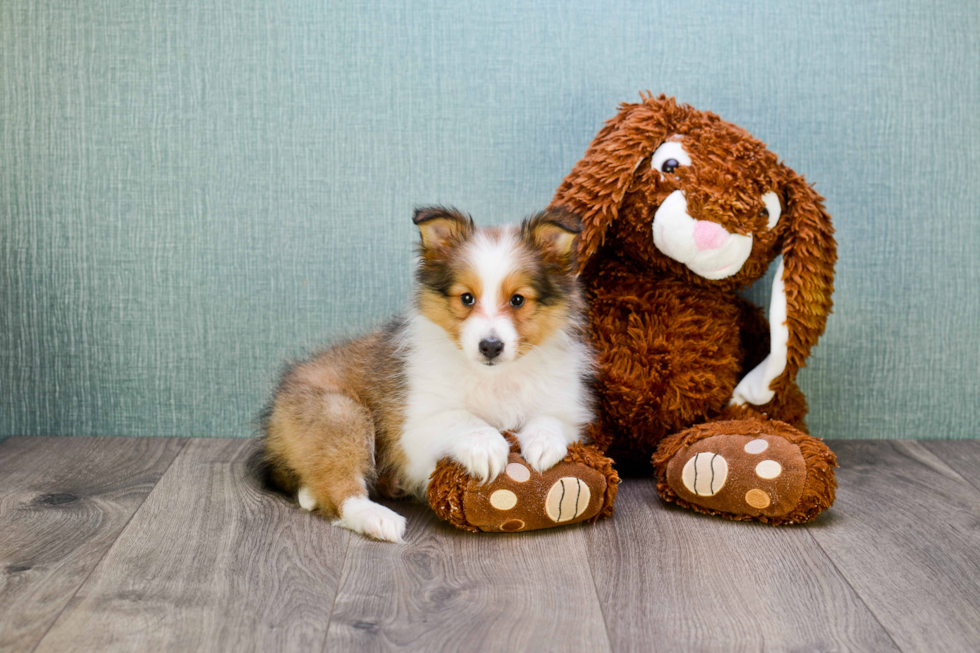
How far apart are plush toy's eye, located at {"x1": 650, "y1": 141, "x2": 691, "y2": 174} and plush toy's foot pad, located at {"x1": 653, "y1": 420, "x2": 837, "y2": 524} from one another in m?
0.66

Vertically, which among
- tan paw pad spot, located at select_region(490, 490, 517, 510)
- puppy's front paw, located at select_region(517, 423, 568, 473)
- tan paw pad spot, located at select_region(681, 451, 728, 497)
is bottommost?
tan paw pad spot, located at select_region(490, 490, 517, 510)

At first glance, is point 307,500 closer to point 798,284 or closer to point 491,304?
point 491,304

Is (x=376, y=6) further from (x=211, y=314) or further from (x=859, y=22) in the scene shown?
(x=859, y=22)

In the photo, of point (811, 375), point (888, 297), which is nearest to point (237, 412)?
point (811, 375)

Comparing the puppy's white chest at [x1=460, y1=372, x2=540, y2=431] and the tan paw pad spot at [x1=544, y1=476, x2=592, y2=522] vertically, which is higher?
the puppy's white chest at [x1=460, y1=372, x2=540, y2=431]

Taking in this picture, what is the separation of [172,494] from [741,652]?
1421mm

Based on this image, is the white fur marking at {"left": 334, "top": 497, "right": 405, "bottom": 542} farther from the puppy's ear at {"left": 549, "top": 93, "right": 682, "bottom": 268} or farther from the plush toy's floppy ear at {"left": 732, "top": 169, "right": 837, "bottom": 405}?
the plush toy's floppy ear at {"left": 732, "top": 169, "right": 837, "bottom": 405}

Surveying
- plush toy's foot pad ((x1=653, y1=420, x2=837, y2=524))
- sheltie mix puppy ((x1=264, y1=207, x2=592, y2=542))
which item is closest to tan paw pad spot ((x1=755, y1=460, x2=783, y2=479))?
plush toy's foot pad ((x1=653, y1=420, x2=837, y2=524))

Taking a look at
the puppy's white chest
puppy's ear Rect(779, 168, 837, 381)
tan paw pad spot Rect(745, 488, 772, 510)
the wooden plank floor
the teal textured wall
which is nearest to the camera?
the wooden plank floor

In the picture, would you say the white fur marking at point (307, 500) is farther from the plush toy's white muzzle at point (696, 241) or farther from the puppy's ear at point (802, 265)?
the puppy's ear at point (802, 265)

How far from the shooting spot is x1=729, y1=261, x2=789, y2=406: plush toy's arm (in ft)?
6.93

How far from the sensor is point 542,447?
184 cm

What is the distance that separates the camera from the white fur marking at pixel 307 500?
1981mm

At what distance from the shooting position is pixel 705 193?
1982 mm
